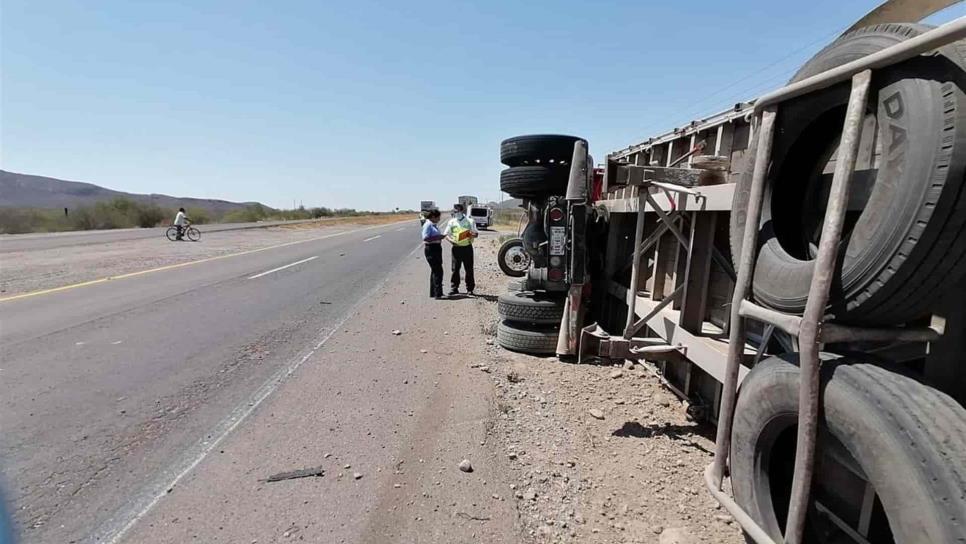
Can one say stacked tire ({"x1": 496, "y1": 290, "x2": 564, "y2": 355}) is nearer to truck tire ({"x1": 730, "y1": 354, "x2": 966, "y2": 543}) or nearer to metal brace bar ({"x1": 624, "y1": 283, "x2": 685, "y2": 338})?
metal brace bar ({"x1": 624, "y1": 283, "x2": 685, "y2": 338})

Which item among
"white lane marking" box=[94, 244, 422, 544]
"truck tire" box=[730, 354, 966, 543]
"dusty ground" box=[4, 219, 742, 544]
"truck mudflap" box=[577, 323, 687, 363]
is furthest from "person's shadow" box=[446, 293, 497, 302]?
"truck tire" box=[730, 354, 966, 543]

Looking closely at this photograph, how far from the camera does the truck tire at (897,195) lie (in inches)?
51.8

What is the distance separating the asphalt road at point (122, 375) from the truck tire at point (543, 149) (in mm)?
3320

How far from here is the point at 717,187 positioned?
294cm

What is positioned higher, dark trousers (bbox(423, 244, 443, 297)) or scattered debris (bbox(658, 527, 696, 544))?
dark trousers (bbox(423, 244, 443, 297))

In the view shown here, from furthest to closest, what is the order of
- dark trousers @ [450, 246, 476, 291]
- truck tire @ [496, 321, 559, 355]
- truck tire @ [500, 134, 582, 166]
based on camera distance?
dark trousers @ [450, 246, 476, 291]
truck tire @ [500, 134, 582, 166]
truck tire @ [496, 321, 559, 355]

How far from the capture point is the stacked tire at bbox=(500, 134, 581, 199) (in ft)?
18.6

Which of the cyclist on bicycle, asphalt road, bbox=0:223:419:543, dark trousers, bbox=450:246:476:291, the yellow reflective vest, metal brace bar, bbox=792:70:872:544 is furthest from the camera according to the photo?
the cyclist on bicycle

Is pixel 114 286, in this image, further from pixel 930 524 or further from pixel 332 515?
pixel 930 524

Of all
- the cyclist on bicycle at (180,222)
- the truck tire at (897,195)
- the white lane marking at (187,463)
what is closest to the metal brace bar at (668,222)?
the truck tire at (897,195)

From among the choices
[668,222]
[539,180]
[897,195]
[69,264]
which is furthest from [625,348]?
[69,264]

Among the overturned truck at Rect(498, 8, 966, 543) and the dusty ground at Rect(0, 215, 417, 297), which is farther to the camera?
the dusty ground at Rect(0, 215, 417, 297)

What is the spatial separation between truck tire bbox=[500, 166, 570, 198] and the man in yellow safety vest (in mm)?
3621

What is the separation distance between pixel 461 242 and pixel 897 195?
8203mm
